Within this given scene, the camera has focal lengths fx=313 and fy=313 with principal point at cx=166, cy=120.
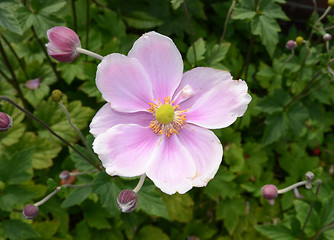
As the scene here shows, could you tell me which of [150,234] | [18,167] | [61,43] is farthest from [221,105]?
[150,234]

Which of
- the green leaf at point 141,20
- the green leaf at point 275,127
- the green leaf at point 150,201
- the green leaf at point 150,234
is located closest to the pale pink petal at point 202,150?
the green leaf at point 150,201

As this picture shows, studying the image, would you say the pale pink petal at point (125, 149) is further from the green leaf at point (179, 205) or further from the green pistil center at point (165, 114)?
the green leaf at point (179, 205)

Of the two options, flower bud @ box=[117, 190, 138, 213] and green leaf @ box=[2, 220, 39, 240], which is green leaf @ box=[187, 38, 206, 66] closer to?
flower bud @ box=[117, 190, 138, 213]

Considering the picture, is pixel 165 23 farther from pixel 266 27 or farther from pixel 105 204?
pixel 105 204

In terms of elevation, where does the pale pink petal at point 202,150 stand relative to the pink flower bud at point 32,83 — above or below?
above

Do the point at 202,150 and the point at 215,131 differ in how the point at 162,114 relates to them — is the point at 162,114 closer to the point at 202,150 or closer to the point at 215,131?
the point at 202,150

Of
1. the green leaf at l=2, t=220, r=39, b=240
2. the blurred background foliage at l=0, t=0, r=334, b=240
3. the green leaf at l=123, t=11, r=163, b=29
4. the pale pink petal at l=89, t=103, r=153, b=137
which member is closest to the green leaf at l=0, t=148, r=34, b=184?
the blurred background foliage at l=0, t=0, r=334, b=240

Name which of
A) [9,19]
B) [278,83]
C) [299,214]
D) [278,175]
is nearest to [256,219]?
[278,175]
